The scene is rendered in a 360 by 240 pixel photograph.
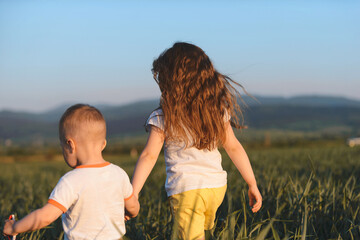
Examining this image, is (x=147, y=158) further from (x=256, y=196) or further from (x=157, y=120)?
(x=256, y=196)

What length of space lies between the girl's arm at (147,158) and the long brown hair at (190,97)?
0.06 m

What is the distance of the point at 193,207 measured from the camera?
2.38 meters

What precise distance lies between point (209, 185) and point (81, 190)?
90 centimetres

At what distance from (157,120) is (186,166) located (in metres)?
0.35

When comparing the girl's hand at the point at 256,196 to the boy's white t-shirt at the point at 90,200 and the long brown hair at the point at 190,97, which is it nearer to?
the long brown hair at the point at 190,97

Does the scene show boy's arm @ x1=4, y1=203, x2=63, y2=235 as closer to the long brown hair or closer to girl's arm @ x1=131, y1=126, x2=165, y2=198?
girl's arm @ x1=131, y1=126, x2=165, y2=198

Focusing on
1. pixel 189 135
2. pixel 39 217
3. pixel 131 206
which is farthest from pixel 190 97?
pixel 39 217

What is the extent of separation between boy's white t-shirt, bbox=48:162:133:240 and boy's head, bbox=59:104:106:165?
12cm

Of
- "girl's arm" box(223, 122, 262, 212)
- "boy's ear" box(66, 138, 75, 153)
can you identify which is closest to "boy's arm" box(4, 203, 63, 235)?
"boy's ear" box(66, 138, 75, 153)

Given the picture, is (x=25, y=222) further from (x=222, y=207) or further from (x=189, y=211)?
(x=222, y=207)

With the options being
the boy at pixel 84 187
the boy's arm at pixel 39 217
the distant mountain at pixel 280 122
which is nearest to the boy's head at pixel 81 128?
the boy at pixel 84 187

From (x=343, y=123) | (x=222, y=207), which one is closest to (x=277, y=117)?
(x=343, y=123)

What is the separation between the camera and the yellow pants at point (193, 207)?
2.40 meters

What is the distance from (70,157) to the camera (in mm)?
1960
